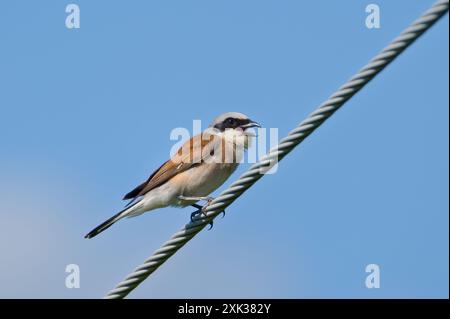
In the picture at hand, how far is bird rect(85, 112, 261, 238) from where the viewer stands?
7.11 metres

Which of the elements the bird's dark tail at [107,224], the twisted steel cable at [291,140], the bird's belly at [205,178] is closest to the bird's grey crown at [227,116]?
the bird's belly at [205,178]

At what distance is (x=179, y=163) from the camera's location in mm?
7273

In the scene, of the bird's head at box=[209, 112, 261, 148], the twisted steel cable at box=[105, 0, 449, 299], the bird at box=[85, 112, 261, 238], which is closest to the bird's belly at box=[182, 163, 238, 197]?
the bird at box=[85, 112, 261, 238]

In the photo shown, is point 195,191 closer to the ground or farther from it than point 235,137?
closer to the ground

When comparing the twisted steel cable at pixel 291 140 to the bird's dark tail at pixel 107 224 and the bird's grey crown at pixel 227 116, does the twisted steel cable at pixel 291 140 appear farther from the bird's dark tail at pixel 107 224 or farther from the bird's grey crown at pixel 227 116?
the bird's grey crown at pixel 227 116

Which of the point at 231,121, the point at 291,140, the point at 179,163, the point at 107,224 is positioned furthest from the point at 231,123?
the point at 291,140

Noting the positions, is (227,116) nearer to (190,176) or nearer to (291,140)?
(190,176)

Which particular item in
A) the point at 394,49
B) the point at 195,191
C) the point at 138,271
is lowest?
the point at 138,271

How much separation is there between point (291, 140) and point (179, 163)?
3130 millimetres

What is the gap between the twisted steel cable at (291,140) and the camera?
3.78m
